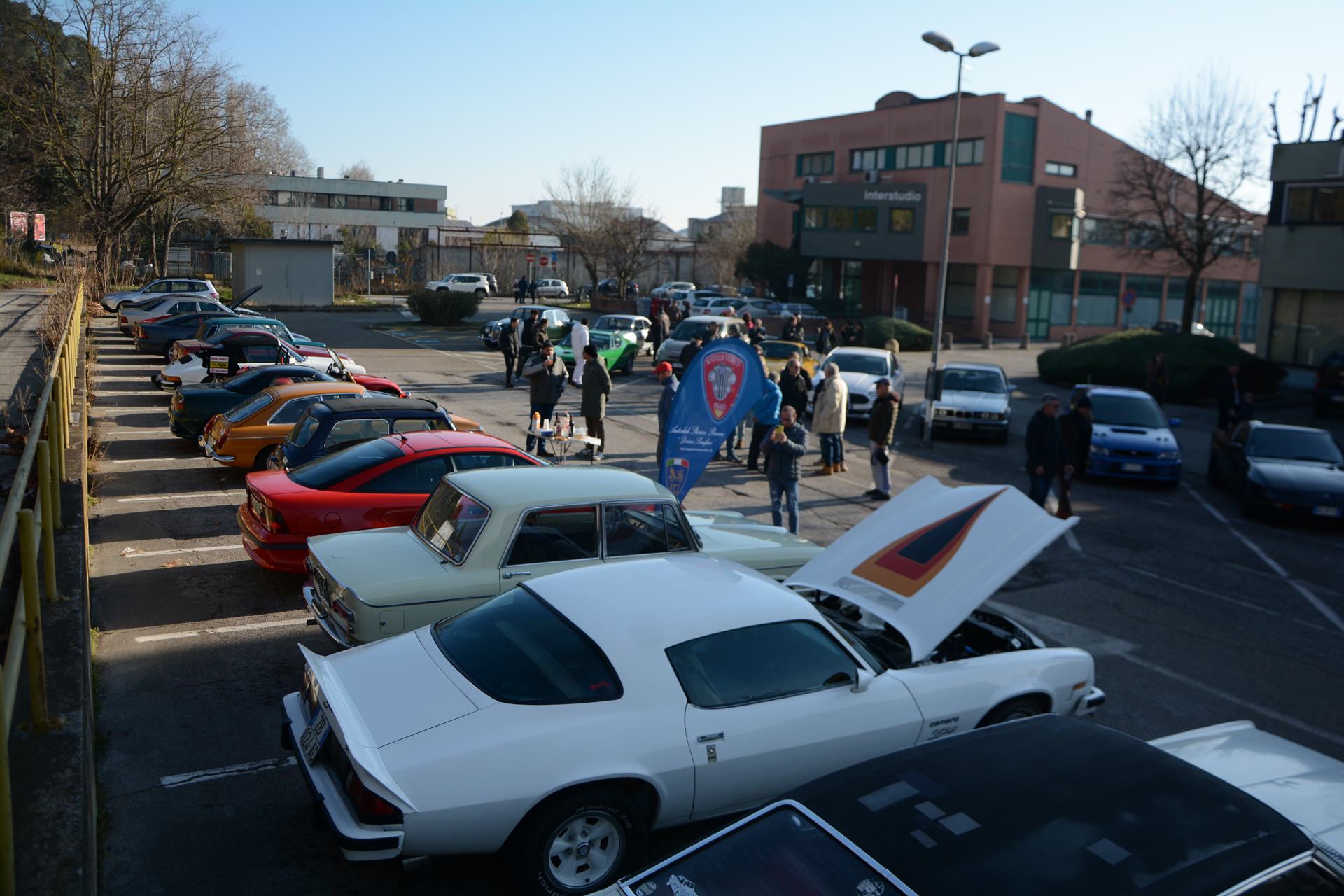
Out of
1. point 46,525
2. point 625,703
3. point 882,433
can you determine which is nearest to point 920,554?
point 625,703

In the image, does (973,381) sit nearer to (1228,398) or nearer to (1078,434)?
(1228,398)

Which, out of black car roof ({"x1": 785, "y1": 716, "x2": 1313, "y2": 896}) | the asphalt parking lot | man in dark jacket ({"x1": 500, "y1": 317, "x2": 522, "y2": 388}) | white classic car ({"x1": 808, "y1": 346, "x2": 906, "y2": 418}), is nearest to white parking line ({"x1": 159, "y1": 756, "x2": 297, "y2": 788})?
the asphalt parking lot

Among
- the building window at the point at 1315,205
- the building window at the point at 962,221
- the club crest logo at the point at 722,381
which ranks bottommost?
the club crest logo at the point at 722,381

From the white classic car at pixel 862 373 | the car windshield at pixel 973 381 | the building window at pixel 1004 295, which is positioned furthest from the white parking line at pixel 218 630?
the building window at pixel 1004 295

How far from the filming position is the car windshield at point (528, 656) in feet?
14.7

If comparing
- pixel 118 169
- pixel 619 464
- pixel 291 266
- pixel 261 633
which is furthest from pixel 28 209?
pixel 261 633

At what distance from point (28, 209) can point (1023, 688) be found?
53.9 meters

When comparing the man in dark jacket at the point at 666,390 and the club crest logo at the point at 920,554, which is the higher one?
the man in dark jacket at the point at 666,390

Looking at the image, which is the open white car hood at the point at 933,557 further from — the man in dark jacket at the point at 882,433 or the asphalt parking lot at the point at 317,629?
the man in dark jacket at the point at 882,433

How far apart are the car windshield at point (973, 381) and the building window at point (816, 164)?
38535 mm

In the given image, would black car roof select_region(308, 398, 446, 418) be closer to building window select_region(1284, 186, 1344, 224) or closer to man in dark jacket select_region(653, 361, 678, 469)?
man in dark jacket select_region(653, 361, 678, 469)

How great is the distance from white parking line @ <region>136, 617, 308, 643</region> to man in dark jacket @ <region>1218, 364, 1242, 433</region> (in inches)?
711

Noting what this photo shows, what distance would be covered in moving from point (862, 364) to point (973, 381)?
2374 mm

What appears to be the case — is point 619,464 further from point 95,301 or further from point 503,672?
point 95,301
